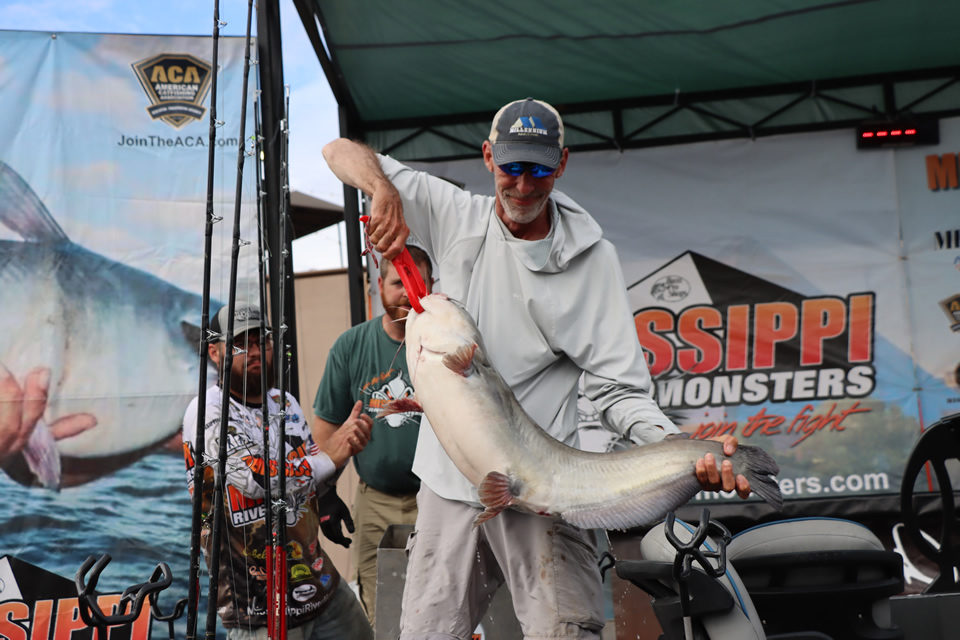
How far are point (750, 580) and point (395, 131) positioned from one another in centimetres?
594

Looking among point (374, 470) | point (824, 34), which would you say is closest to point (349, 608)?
point (374, 470)

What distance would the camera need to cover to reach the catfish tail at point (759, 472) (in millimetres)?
1972

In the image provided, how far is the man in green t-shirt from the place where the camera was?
173 inches

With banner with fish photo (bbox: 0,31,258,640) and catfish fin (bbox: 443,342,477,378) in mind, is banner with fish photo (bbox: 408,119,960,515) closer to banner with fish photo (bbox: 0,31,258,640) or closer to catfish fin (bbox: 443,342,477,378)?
banner with fish photo (bbox: 0,31,258,640)

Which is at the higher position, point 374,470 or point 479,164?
point 479,164

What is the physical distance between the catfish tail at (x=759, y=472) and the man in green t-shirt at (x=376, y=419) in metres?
2.52

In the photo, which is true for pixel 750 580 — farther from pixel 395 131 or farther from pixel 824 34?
pixel 395 131

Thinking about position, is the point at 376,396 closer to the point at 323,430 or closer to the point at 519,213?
the point at 323,430

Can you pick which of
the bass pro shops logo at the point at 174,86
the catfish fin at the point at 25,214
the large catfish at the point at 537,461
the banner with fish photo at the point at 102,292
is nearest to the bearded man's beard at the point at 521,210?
the large catfish at the point at 537,461

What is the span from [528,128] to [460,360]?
2.39 feet

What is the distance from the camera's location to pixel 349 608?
4039 mm

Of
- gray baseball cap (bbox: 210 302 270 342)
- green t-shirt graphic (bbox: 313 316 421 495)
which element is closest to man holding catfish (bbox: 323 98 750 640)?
gray baseball cap (bbox: 210 302 270 342)

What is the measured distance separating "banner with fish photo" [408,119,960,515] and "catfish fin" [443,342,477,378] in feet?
16.1

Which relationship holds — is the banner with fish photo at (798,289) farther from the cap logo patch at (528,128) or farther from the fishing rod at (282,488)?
the cap logo patch at (528,128)
